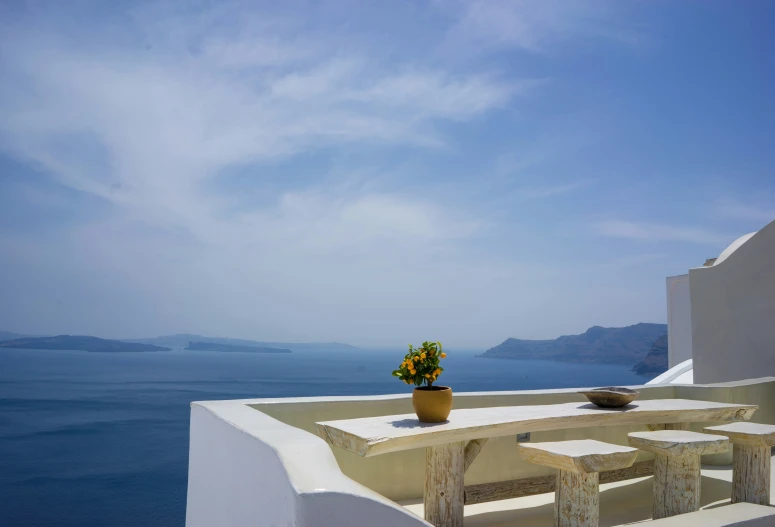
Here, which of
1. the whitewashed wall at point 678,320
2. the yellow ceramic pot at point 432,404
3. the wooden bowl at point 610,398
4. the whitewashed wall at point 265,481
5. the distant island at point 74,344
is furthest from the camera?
the distant island at point 74,344

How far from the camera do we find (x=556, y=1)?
7332mm

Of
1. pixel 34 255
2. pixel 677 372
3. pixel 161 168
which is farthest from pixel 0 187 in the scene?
pixel 677 372

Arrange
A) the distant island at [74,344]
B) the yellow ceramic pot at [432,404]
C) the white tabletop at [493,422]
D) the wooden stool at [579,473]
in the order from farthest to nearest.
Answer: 1. the distant island at [74,344]
2. the yellow ceramic pot at [432,404]
3. the wooden stool at [579,473]
4. the white tabletop at [493,422]

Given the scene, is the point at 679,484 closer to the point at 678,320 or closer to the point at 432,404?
the point at 432,404

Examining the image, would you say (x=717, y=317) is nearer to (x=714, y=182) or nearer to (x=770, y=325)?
(x=770, y=325)

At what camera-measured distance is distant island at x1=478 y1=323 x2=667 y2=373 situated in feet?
261

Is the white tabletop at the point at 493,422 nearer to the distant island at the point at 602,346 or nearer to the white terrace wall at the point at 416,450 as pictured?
the white terrace wall at the point at 416,450

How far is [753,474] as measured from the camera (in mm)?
3455

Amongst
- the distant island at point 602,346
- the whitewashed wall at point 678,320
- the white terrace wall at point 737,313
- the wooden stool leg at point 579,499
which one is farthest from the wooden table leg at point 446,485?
the distant island at point 602,346

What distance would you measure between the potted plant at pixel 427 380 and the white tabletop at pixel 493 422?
6 cm

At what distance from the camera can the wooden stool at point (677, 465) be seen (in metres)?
3.10

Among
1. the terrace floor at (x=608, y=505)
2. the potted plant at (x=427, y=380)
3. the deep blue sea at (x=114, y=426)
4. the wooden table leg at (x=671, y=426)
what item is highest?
the potted plant at (x=427, y=380)

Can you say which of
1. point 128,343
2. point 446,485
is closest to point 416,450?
point 446,485

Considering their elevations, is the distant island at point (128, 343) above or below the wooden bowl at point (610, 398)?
below
